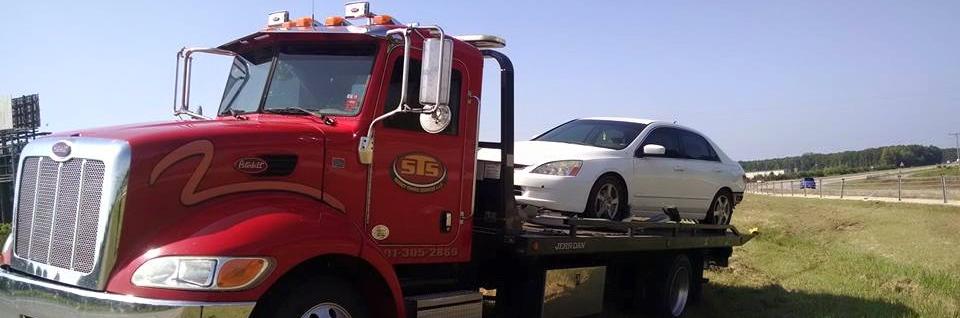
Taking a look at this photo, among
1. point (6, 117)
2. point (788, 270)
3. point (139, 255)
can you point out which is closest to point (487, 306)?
point (139, 255)

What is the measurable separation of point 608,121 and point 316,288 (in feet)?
17.0

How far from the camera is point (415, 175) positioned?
5031 millimetres

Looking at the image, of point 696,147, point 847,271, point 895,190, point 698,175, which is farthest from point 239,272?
point 895,190

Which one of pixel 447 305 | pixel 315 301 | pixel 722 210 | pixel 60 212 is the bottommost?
pixel 447 305

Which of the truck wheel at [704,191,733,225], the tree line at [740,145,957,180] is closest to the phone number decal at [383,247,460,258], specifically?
the truck wheel at [704,191,733,225]

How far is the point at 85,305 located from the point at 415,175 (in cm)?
209

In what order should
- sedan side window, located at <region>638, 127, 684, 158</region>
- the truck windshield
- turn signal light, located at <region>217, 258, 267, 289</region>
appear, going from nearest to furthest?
A: turn signal light, located at <region>217, 258, 267, 289</region>, the truck windshield, sedan side window, located at <region>638, 127, 684, 158</region>

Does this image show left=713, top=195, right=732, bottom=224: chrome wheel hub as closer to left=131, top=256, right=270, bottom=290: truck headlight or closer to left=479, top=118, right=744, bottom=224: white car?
left=479, top=118, right=744, bottom=224: white car

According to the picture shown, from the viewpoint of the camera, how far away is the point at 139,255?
3.84 meters

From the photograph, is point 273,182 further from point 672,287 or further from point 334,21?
point 672,287

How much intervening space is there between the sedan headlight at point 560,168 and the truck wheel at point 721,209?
9.47 ft

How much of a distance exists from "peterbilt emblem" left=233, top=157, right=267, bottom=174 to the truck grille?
0.68 metres

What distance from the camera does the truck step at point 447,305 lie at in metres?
4.94

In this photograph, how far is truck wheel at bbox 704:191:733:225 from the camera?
959cm
